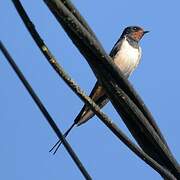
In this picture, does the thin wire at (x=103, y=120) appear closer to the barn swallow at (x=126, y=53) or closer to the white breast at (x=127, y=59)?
the barn swallow at (x=126, y=53)

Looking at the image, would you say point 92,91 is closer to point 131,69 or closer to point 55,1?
point 131,69

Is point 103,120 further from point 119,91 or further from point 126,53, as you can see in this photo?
point 126,53

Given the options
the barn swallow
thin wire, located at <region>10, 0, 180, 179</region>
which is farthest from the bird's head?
thin wire, located at <region>10, 0, 180, 179</region>

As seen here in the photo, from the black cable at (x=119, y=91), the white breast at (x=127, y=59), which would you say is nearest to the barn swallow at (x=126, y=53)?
the white breast at (x=127, y=59)

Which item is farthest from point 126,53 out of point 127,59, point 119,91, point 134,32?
point 119,91

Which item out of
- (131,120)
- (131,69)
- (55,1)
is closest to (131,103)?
(131,120)

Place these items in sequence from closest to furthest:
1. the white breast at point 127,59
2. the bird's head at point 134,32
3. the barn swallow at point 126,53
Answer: the barn swallow at point 126,53 → the white breast at point 127,59 → the bird's head at point 134,32
